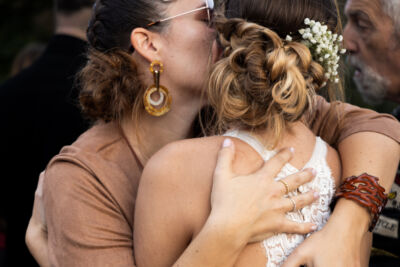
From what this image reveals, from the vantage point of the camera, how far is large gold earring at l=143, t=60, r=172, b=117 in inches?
77.3

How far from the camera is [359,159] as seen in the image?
5.63 feet

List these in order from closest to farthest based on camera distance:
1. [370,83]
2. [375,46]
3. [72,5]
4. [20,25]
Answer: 1. [375,46]
2. [370,83]
3. [72,5]
4. [20,25]

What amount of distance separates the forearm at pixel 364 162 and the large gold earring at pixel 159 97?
0.71 meters

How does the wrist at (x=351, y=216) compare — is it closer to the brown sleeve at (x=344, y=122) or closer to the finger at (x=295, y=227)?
the finger at (x=295, y=227)

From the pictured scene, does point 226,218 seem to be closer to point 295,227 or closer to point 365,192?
point 295,227

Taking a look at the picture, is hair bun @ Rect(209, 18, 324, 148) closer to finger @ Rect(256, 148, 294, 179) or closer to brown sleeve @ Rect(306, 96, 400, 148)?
finger @ Rect(256, 148, 294, 179)

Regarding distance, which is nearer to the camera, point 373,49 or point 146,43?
point 146,43

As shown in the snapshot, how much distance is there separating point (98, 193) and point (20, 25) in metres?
9.16

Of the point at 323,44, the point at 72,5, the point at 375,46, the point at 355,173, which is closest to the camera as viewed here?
the point at 323,44

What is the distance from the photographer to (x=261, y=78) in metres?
1.47

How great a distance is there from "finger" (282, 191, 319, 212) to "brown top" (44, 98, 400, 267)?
43cm

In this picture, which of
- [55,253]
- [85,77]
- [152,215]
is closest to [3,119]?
[85,77]

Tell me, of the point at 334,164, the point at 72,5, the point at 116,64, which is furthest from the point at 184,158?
the point at 72,5

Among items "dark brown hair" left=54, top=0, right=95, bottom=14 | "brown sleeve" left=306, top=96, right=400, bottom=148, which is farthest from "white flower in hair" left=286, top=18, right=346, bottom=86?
"dark brown hair" left=54, top=0, right=95, bottom=14
